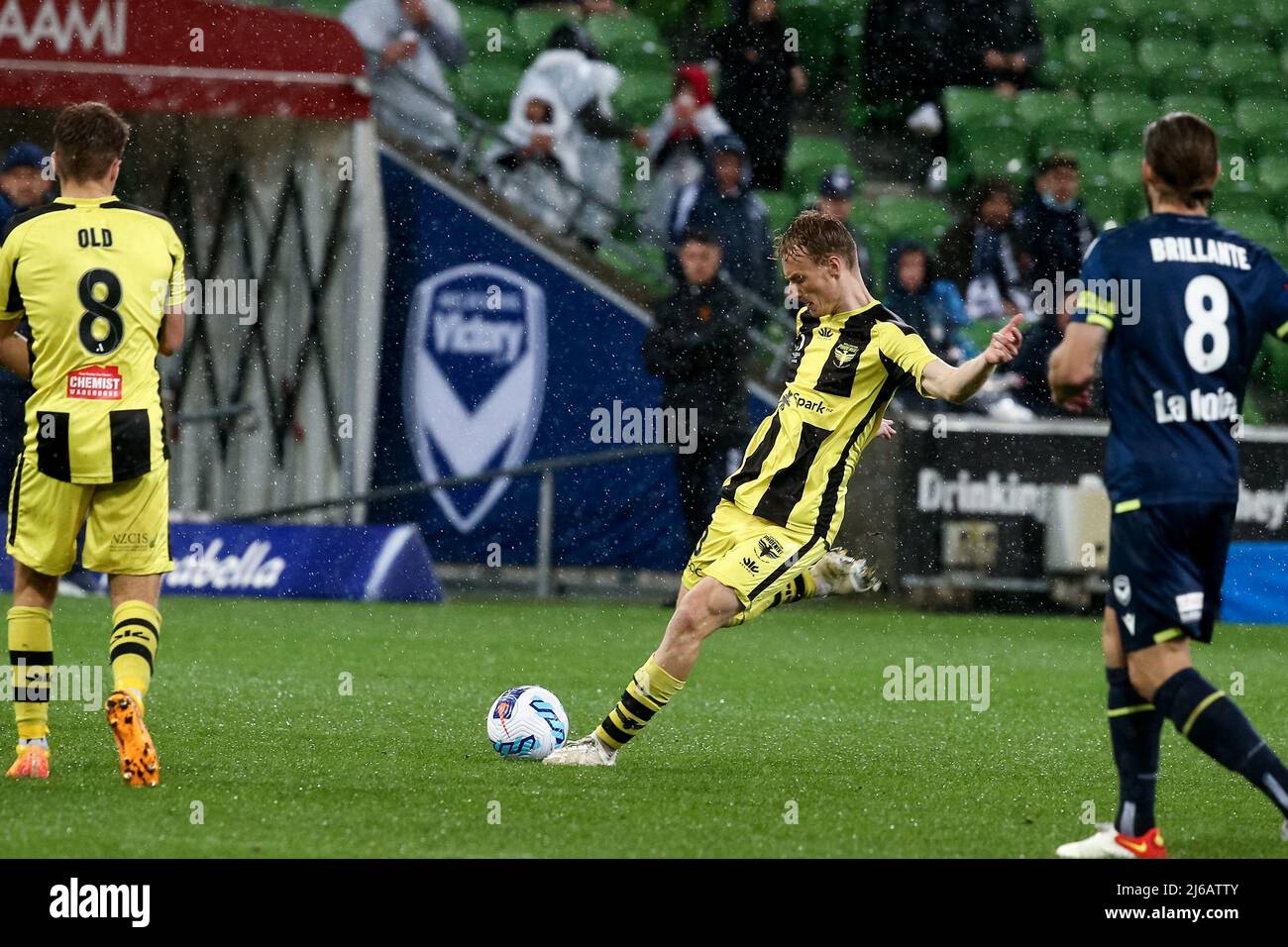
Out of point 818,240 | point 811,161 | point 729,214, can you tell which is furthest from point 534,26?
point 818,240

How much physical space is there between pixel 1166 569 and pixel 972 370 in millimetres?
1106

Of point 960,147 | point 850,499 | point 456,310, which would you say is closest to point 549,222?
point 456,310

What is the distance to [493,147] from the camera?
16.8 m

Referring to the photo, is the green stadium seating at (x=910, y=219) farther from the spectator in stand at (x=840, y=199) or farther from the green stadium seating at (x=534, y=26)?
the green stadium seating at (x=534, y=26)

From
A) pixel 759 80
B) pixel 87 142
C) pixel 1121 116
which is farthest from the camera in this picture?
pixel 1121 116

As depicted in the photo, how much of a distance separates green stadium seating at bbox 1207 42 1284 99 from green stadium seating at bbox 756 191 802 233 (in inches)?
206

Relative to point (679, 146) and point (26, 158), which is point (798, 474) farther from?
point (679, 146)

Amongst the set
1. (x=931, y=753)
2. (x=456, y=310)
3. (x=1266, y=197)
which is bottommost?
(x=931, y=753)

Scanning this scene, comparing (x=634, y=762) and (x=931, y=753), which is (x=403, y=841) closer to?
(x=634, y=762)

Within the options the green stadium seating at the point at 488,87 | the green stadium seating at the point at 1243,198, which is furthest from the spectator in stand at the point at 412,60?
the green stadium seating at the point at 1243,198

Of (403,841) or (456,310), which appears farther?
(456,310)

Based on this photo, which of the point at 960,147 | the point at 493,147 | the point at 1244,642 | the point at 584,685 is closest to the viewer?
the point at 584,685

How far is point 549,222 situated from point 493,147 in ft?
5.23

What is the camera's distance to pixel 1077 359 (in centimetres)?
527
